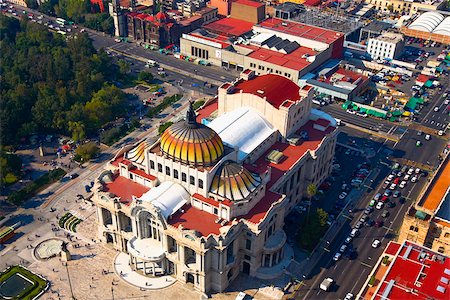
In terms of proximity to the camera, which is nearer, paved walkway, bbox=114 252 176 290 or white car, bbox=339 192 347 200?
paved walkway, bbox=114 252 176 290

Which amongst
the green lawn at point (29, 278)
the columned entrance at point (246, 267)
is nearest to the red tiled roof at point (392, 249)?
the columned entrance at point (246, 267)

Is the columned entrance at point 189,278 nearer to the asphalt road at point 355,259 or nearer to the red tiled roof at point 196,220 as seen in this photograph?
the red tiled roof at point 196,220

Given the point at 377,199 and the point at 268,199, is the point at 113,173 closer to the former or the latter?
the point at 268,199

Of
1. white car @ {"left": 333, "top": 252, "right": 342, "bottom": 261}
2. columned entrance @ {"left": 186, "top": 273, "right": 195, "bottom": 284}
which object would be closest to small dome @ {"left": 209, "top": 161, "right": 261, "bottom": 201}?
columned entrance @ {"left": 186, "top": 273, "right": 195, "bottom": 284}

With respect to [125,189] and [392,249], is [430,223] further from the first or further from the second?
[125,189]

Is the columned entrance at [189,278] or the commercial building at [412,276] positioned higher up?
the commercial building at [412,276]

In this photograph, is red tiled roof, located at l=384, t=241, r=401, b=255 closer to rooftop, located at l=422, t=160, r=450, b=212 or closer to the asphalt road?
the asphalt road
